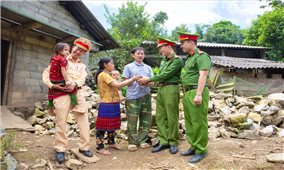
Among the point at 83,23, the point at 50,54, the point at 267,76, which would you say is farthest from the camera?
the point at 267,76

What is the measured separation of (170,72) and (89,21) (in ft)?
21.4

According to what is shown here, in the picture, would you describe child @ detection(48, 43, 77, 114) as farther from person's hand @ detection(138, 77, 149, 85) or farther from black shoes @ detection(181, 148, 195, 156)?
black shoes @ detection(181, 148, 195, 156)

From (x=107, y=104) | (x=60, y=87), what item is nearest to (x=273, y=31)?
(x=107, y=104)

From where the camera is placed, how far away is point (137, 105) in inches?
184

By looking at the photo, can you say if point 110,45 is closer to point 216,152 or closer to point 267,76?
point 216,152

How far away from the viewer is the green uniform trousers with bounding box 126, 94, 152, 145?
4.67 metres

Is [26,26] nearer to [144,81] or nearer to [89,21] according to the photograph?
[89,21]

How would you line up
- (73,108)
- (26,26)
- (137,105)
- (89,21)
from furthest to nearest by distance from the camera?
(89,21) → (26,26) → (137,105) → (73,108)

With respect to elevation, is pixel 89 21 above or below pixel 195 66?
above

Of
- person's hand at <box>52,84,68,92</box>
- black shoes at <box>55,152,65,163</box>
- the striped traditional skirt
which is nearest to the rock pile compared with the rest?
the striped traditional skirt

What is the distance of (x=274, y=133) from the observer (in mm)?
5805

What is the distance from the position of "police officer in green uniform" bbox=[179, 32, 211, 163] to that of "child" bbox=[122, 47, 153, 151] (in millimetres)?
896

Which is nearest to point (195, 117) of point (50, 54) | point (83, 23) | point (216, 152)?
point (216, 152)

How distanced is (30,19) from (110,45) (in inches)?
199
